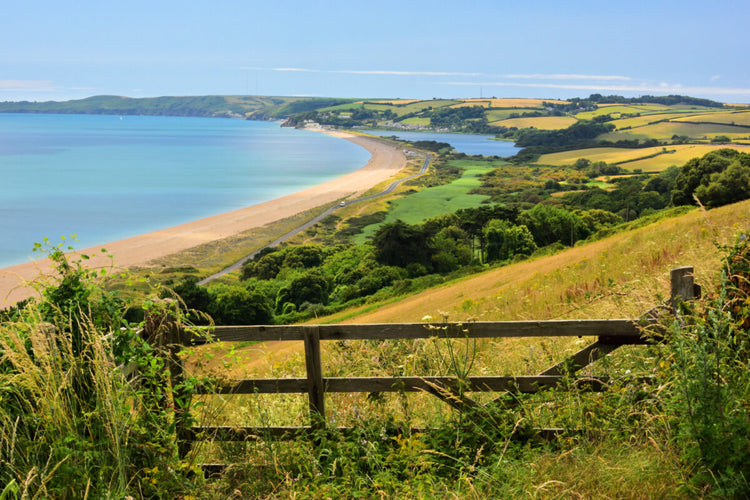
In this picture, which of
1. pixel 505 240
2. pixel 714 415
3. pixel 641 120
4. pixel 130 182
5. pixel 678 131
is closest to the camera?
pixel 714 415

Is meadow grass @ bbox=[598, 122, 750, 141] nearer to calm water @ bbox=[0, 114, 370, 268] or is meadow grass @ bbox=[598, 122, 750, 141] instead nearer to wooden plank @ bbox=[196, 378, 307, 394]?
calm water @ bbox=[0, 114, 370, 268]

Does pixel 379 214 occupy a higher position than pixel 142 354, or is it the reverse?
pixel 142 354

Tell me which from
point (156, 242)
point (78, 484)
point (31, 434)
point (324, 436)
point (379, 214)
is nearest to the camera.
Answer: point (78, 484)

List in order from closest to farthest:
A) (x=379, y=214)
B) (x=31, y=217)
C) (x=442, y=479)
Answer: (x=442, y=479), (x=31, y=217), (x=379, y=214)

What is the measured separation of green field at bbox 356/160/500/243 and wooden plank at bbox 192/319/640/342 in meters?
57.3

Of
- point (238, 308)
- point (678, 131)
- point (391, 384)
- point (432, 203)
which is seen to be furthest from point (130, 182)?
point (678, 131)

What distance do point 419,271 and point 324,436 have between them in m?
43.5

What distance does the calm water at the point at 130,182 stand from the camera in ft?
205

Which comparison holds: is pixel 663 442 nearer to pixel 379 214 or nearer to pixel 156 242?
pixel 156 242

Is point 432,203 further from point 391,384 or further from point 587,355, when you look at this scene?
point 391,384

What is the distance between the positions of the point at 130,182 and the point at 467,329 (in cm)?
10569

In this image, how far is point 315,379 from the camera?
4387 mm

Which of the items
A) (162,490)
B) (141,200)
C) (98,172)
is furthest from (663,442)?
(98,172)

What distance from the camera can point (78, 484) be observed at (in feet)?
10.1
